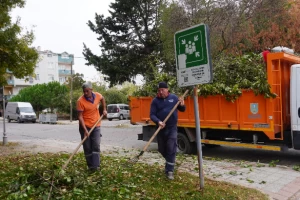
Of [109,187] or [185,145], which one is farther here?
[185,145]

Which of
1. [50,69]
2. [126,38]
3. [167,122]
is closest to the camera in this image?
[167,122]

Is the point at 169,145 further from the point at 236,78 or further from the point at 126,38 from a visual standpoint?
the point at 126,38

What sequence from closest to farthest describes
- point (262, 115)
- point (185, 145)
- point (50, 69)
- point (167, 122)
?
point (167, 122) → point (262, 115) → point (185, 145) → point (50, 69)

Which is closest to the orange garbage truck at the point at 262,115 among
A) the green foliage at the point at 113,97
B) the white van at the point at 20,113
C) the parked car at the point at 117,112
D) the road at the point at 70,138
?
the road at the point at 70,138

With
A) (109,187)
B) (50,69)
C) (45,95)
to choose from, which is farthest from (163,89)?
(50,69)

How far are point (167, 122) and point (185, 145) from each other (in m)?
3.98

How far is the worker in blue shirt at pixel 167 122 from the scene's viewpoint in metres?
5.91

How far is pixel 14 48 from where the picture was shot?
11.5 metres

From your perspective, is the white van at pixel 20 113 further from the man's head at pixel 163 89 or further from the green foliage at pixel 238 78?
the man's head at pixel 163 89

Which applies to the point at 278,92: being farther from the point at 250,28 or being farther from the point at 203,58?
the point at 250,28

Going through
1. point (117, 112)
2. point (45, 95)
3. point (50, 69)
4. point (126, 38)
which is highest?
point (50, 69)

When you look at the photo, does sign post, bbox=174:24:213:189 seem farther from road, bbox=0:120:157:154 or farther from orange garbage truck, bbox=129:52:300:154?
road, bbox=0:120:157:154

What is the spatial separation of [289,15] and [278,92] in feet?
33.1

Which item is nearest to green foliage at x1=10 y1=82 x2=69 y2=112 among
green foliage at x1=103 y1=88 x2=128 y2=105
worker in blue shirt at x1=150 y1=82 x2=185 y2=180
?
green foliage at x1=103 y1=88 x2=128 y2=105
